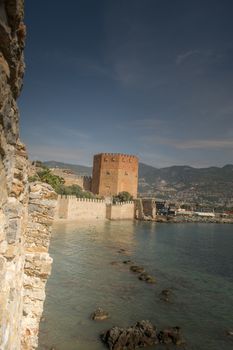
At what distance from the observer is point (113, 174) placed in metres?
67.5

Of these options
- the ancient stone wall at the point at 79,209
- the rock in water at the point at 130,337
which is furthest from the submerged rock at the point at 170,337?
the ancient stone wall at the point at 79,209

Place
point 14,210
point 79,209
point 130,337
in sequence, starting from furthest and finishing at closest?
1. point 79,209
2. point 130,337
3. point 14,210

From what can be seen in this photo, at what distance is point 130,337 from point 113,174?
56.7 meters

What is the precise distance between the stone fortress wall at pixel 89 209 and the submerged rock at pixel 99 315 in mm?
29062

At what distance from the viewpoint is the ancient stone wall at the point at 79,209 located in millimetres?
43094

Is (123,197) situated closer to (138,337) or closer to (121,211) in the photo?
(121,211)

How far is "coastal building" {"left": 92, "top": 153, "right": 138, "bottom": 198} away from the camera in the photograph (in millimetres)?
67375

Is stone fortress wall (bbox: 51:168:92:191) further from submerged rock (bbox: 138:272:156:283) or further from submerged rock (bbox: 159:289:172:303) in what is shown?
submerged rock (bbox: 159:289:172:303)

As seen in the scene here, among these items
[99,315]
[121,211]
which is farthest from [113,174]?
[99,315]

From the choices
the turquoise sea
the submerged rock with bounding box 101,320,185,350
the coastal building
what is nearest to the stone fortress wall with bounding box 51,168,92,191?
the coastal building

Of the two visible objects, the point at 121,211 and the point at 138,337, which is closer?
the point at 138,337

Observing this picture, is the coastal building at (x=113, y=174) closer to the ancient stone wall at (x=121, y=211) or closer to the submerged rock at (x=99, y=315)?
the ancient stone wall at (x=121, y=211)

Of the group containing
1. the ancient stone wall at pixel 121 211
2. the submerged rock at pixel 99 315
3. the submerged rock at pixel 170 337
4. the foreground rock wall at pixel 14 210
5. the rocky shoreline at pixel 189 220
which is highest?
the foreground rock wall at pixel 14 210

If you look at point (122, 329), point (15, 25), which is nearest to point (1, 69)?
point (15, 25)
